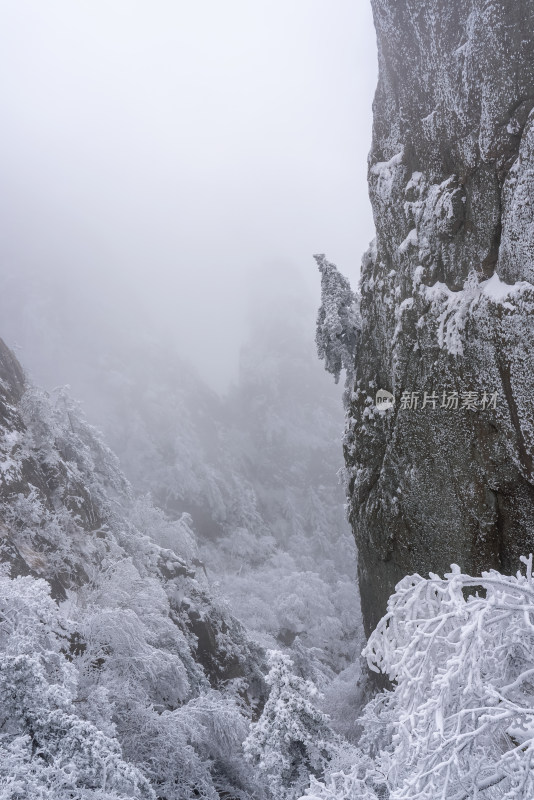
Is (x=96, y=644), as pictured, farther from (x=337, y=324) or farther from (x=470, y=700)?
(x=337, y=324)

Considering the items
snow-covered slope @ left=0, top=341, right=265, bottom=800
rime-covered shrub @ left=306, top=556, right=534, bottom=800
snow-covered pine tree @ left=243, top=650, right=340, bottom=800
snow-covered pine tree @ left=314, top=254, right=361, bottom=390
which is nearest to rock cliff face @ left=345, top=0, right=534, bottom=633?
snow-covered pine tree @ left=314, top=254, right=361, bottom=390

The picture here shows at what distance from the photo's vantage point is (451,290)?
10234mm

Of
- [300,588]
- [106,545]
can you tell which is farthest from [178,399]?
[106,545]

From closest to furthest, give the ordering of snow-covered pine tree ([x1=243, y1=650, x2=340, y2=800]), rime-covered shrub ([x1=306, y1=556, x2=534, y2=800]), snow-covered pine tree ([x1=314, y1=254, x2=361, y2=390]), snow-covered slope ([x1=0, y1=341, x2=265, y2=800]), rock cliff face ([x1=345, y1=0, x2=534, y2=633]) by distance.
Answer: rime-covered shrub ([x1=306, y1=556, x2=534, y2=800]) < snow-covered slope ([x1=0, y1=341, x2=265, y2=800]) < snow-covered pine tree ([x1=243, y1=650, x2=340, y2=800]) < rock cliff face ([x1=345, y1=0, x2=534, y2=633]) < snow-covered pine tree ([x1=314, y1=254, x2=361, y2=390])

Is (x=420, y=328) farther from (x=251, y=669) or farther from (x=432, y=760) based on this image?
(x=251, y=669)

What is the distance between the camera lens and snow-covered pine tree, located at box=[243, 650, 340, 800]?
8.44m

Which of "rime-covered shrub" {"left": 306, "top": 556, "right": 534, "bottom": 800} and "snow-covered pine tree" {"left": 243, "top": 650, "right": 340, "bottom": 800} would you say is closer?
"rime-covered shrub" {"left": 306, "top": 556, "right": 534, "bottom": 800}

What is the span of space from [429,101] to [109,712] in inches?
594

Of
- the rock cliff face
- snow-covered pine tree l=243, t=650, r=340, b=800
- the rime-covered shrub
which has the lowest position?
snow-covered pine tree l=243, t=650, r=340, b=800

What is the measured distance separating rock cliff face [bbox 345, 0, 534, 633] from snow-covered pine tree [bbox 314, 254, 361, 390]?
75.2 inches

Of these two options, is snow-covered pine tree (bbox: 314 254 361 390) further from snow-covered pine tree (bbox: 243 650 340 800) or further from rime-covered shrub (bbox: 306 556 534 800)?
rime-covered shrub (bbox: 306 556 534 800)

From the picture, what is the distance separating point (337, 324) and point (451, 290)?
5052 millimetres

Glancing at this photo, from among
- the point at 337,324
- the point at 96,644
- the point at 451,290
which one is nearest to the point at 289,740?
the point at 96,644

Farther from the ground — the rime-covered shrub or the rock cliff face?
the rock cliff face
